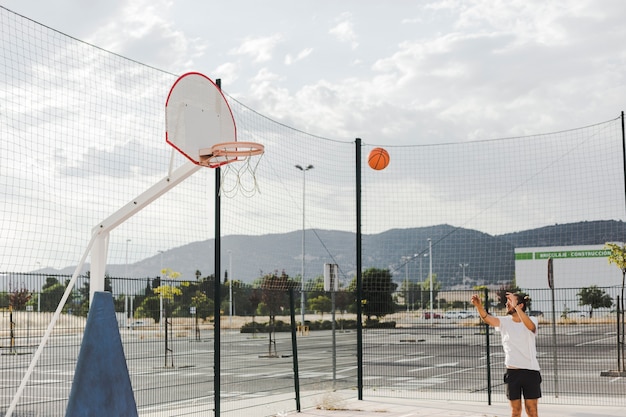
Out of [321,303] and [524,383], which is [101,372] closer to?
[524,383]

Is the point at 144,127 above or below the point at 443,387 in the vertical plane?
above

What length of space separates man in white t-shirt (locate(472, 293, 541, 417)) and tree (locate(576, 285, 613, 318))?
28.7 feet

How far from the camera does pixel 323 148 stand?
13.9 m

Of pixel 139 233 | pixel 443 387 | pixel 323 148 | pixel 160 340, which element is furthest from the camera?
pixel 443 387

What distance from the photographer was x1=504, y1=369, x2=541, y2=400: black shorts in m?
8.14

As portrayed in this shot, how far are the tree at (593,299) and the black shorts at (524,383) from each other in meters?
8.80

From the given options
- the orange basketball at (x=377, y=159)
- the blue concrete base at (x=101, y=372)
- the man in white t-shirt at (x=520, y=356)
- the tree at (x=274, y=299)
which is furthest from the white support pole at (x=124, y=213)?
the orange basketball at (x=377, y=159)

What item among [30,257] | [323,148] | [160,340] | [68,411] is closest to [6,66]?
[30,257]

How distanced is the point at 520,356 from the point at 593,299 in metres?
11.1

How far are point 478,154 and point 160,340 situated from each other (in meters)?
8.26

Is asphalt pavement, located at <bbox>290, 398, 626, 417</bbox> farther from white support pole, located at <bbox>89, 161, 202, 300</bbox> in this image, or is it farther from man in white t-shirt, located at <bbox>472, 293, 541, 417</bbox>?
white support pole, located at <bbox>89, 161, 202, 300</bbox>

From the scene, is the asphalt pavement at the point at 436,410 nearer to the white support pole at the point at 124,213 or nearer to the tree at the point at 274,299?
the tree at the point at 274,299

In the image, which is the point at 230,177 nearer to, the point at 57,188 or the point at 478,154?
the point at 57,188

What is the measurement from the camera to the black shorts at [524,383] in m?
8.14
